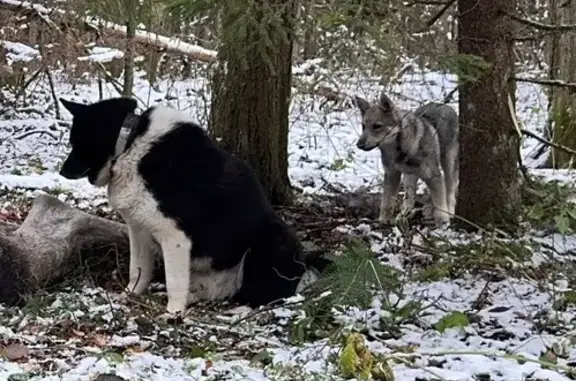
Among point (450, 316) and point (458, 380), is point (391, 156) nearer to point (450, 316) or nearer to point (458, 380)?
point (450, 316)

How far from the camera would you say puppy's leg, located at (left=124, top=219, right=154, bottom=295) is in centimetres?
531

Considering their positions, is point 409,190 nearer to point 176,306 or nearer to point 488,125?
point 488,125

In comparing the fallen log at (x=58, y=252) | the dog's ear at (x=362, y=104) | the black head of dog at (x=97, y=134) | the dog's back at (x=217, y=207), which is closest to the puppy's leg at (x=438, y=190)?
the dog's ear at (x=362, y=104)

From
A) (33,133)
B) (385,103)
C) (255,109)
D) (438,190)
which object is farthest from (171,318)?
(33,133)

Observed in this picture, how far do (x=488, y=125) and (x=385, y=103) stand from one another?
2.29m

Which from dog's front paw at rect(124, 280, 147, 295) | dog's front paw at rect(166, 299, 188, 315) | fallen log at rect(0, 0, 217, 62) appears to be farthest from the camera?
fallen log at rect(0, 0, 217, 62)

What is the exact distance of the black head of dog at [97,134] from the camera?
5141 mm

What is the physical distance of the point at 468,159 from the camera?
234 inches

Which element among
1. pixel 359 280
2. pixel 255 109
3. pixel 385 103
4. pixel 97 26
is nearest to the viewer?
pixel 359 280

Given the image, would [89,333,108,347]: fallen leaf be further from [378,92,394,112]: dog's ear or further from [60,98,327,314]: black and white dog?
[378,92,394,112]: dog's ear

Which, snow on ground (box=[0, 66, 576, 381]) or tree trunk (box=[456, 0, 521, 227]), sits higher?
tree trunk (box=[456, 0, 521, 227])

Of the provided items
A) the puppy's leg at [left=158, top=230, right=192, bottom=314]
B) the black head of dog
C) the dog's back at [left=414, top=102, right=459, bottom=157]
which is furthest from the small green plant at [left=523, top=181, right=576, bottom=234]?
the black head of dog

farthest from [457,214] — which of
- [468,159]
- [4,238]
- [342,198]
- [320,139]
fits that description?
[320,139]

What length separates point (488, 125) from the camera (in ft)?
19.0
